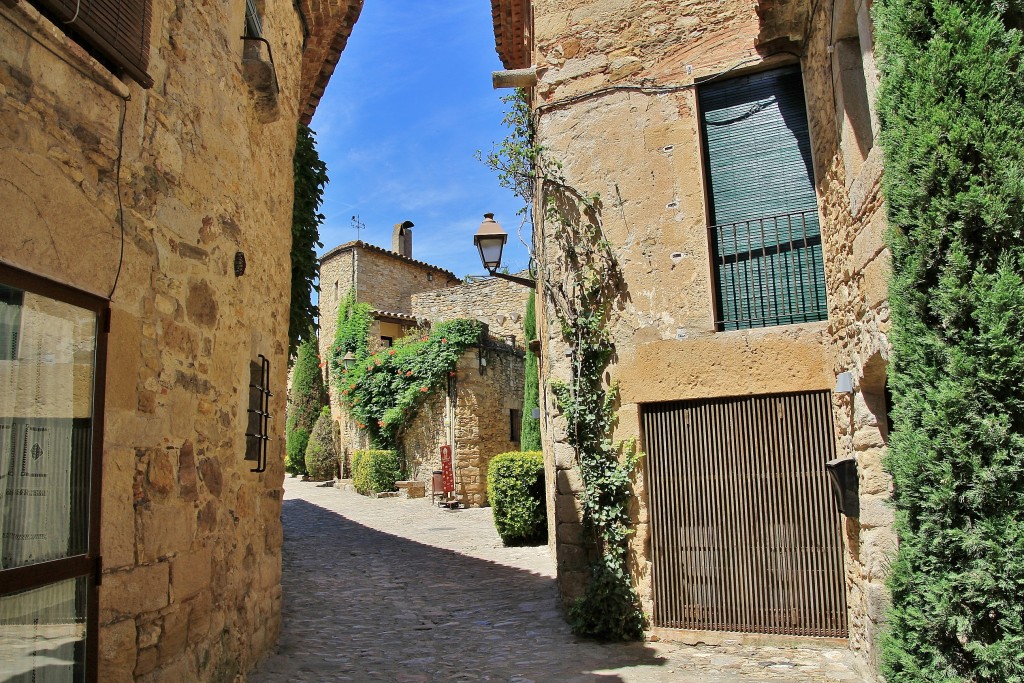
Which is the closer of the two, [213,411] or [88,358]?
[88,358]

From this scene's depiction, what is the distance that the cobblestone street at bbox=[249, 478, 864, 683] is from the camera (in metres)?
5.23

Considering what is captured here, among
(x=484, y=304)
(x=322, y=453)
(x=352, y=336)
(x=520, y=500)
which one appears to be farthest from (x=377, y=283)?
(x=520, y=500)

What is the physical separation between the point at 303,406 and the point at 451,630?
764 inches

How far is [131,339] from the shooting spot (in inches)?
140

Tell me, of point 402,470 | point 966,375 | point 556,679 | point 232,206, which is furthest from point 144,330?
point 402,470

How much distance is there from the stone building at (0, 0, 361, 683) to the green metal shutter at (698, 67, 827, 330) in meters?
3.81

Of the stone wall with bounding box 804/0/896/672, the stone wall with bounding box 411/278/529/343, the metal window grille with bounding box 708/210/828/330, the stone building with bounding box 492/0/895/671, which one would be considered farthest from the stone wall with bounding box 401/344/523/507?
the stone wall with bounding box 804/0/896/672

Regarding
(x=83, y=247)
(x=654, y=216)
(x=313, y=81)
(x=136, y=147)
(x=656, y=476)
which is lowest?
(x=656, y=476)

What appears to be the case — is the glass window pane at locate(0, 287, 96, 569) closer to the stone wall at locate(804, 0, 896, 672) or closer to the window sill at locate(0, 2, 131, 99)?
the window sill at locate(0, 2, 131, 99)

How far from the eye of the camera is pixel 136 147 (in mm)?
3623

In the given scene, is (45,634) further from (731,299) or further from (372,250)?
(372,250)

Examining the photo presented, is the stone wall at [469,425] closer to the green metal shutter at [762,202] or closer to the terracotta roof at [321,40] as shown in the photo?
the terracotta roof at [321,40]

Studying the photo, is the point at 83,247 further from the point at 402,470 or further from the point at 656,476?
the point at 402,470

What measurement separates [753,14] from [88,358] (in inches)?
235
